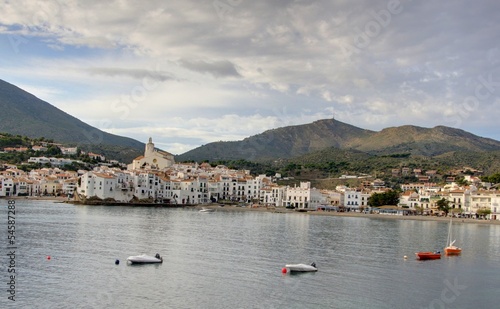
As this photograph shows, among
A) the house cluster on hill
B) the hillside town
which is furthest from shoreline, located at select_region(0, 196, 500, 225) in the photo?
the hillside town

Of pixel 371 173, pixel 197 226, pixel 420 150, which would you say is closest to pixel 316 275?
pixel 197 226

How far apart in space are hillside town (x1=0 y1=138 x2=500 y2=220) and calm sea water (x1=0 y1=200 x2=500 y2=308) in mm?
38929

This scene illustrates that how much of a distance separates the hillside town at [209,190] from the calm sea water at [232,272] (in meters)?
38.9

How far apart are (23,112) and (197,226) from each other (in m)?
158

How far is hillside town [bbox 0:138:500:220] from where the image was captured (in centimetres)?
7700

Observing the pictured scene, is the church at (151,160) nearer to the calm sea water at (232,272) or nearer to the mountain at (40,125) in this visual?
the mountain at (40,125)

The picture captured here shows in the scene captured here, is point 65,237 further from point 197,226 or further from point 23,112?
point 23,112

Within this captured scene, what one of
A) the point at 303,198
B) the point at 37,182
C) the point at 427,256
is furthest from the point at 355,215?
the point at 37,182

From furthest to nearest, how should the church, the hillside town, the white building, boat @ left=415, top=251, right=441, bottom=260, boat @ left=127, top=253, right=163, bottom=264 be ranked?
the church < the white building < the hillside town < boat @ left=415, top=251, right=441, bottom=260 < boat @ left=127, top=253, right=163, bottom=264

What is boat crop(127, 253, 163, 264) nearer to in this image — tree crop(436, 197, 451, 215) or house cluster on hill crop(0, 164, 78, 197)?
tree crop(436, 197, 451, 215)

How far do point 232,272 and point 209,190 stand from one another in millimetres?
66134

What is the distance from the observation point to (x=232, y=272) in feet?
78.2

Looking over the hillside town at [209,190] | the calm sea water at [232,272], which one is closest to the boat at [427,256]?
the calm sea water at [232,272]

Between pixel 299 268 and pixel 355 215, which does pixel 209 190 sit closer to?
pixel 355 215
